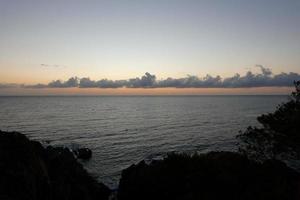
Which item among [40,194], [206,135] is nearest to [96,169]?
[40,194]

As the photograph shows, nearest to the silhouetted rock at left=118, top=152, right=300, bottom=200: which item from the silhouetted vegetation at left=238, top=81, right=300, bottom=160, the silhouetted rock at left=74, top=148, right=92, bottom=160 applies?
the silhouetted vegetation at left=238, top=81, right=300, bottom=160

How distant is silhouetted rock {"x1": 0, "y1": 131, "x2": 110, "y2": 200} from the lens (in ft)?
82.0

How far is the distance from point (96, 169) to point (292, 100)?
31310 mm

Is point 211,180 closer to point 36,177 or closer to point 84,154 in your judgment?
point 36,177

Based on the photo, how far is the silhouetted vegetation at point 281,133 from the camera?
28562 millimetres

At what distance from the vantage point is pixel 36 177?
2828 cm

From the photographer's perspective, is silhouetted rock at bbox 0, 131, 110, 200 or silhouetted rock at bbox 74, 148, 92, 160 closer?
silhouetted rock at bbox 0, 131, 110, 200

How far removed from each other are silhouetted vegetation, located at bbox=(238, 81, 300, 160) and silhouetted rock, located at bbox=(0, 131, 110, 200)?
18.2 m

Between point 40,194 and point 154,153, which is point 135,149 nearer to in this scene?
point 154,153

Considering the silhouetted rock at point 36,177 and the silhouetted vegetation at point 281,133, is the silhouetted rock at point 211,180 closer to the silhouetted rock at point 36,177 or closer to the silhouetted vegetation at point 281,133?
the silhouetted vegetation at point 281,133

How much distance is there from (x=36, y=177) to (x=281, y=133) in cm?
2377

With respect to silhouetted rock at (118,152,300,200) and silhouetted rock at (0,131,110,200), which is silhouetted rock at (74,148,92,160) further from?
silhouetted rock at (118,152,300,200)

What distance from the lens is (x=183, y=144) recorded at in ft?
226

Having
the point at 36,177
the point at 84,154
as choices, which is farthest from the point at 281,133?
the point at 84,154
